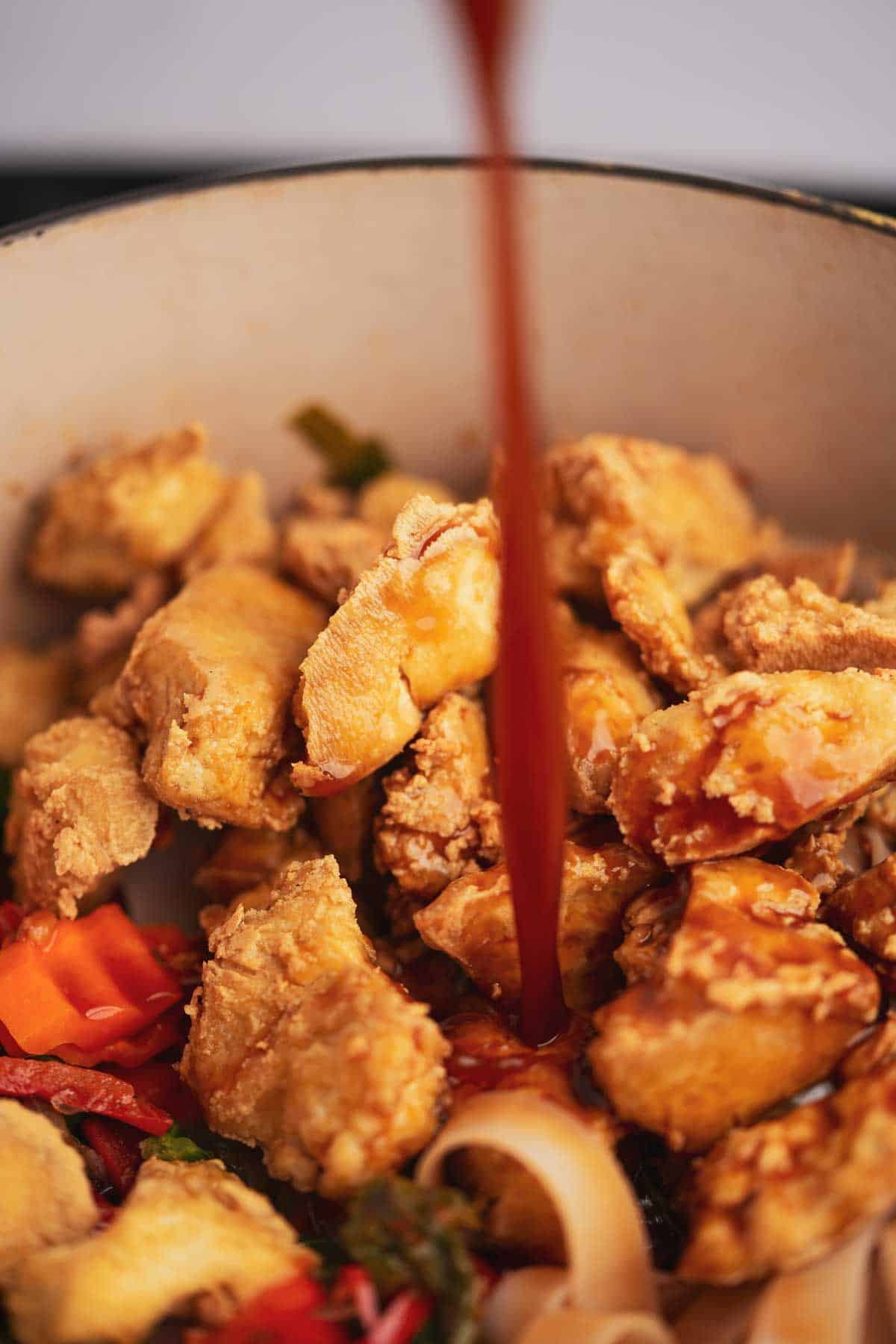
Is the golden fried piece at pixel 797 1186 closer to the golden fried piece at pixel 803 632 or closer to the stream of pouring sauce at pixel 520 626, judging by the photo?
the stream of pouring sauce at pixel 520 626

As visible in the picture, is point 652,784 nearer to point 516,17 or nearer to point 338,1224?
point 338,1224

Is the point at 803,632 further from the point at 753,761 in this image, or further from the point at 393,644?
the point at 393,644

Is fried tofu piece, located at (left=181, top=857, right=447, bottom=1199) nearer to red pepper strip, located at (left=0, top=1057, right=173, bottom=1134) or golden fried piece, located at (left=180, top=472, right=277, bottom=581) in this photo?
red pepper strip, located at (left=0, top=1057, right=173, bottom=1134)

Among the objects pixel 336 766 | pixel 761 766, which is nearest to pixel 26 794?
pixel 336 766

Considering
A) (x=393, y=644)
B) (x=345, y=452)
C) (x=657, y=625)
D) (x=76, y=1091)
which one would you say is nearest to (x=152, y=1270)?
(x=76, y=1091)

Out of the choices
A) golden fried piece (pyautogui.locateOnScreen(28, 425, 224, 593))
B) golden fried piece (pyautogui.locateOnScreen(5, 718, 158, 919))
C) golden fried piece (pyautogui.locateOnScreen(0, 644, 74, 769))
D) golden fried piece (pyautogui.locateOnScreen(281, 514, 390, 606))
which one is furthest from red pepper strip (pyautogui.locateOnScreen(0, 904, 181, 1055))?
golden fried piece (pyautogui.locateOnScreen(28, 425, 224, 593))

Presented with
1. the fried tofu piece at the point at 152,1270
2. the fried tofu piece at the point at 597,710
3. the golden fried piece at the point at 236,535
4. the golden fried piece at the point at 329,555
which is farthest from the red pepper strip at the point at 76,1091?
the golden fried piece at the point at 236,535
